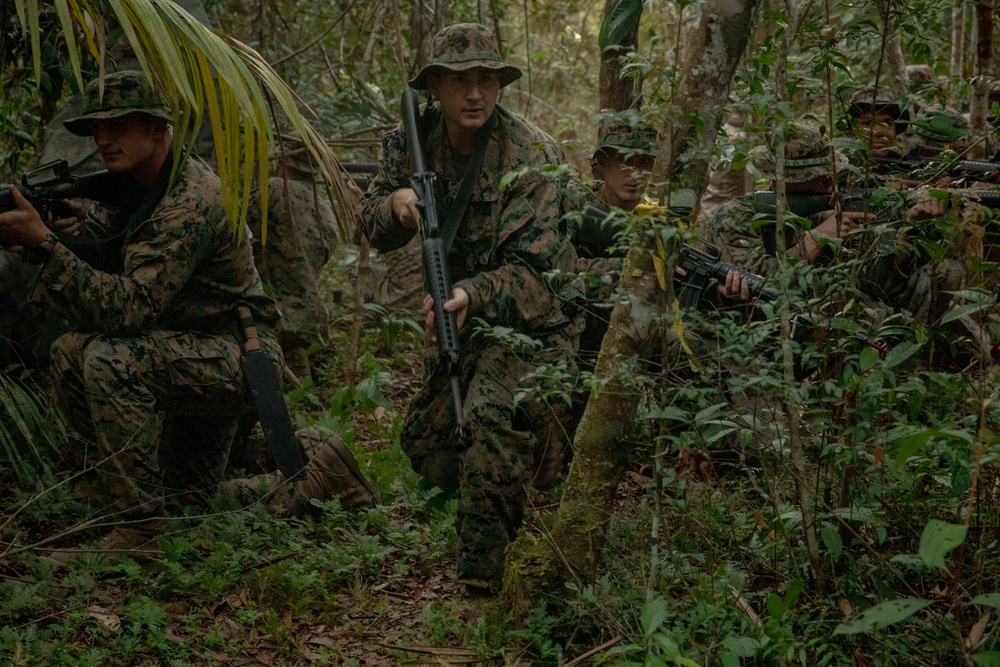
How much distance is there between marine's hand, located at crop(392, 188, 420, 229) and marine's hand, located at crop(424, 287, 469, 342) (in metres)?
0.41

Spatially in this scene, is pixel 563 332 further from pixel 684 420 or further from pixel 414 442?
pixel 684 420

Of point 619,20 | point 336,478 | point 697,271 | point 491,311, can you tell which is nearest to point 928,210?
point 697,271

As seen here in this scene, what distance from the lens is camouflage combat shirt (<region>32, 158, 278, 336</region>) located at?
4.24 metres

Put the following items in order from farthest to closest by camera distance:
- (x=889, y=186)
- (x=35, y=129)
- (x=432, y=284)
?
1. (x=35, y=129)
2. (x=432, y=284)
3. (x=889, y=186)

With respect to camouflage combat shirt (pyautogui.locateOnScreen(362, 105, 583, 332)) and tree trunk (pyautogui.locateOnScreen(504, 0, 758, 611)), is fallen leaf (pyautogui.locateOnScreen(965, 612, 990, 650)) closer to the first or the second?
tree trunk (pyautogui.locateOnScreen(504, 0, 758, 611))

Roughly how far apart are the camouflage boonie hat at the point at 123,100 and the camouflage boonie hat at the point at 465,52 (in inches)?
48.7

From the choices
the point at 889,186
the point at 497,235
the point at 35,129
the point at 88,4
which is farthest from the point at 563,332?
the point at 35,129

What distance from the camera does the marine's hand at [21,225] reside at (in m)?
4.09

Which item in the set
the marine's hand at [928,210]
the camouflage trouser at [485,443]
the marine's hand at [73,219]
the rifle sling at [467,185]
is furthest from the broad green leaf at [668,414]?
the marine's hand at [73,219]

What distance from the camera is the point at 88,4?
116 inches

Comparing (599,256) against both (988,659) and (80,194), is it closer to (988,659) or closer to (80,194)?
(80,194)

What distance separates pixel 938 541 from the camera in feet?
6.82

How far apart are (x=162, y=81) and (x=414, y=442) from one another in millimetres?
1966

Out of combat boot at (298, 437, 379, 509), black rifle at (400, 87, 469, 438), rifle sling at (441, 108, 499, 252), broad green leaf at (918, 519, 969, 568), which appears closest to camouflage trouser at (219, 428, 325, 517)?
combat boot at (298, 437, 379, 509)
